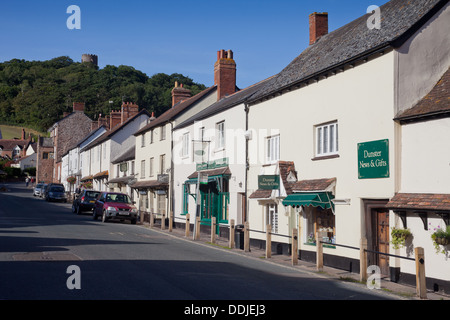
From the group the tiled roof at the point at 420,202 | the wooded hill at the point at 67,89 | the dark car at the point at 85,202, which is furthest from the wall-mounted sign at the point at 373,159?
the wooded hill at the point at 67,89

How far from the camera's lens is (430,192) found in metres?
11.8

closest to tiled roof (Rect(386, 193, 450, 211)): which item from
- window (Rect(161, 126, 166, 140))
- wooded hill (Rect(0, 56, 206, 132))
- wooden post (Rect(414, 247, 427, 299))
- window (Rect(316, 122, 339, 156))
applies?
wooden post (Rect(414, 247, 427, 299))

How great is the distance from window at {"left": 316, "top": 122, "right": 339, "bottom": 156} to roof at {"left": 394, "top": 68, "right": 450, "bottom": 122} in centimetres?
295

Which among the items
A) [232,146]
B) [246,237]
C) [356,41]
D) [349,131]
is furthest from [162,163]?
[349,131]

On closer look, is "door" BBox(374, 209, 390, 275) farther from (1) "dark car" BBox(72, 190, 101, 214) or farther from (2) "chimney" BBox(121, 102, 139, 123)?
(2) "chimney" BBox(121, 102, 139, 123)

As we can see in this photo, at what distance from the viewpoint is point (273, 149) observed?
19.3 meters

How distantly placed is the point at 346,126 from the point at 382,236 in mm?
3422

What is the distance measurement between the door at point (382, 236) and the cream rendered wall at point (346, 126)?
0.43 metres

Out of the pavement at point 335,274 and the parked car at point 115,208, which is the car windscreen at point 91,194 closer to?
the parked car at point 115,208

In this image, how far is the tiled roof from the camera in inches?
435

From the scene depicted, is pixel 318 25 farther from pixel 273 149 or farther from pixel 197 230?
pixel 197 230

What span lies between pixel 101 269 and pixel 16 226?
497 inches
